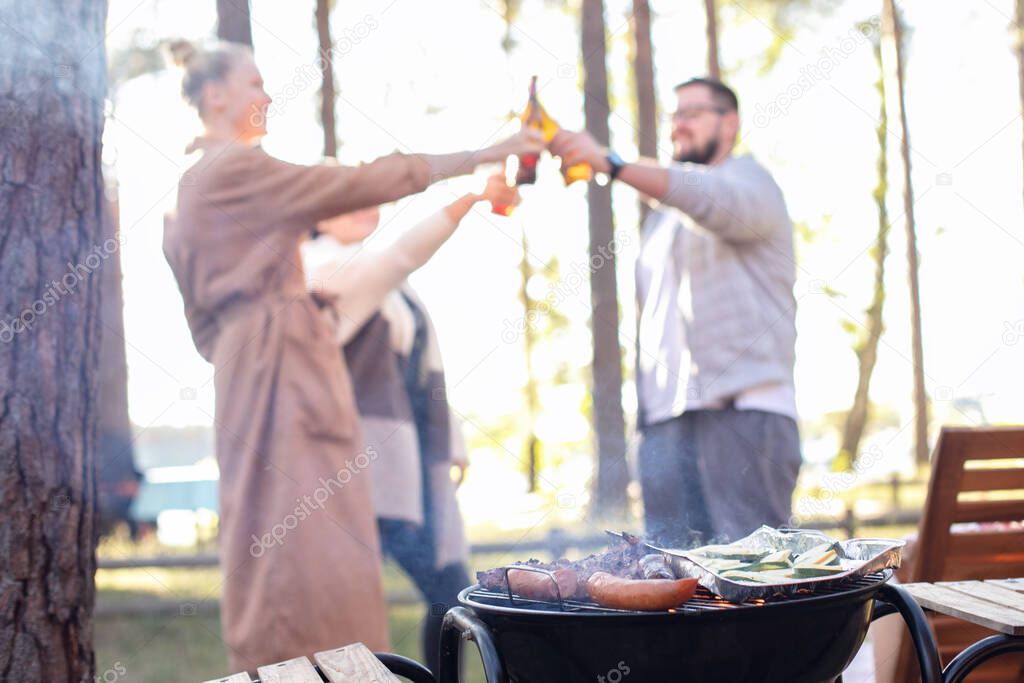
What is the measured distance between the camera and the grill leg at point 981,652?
6.39 feet

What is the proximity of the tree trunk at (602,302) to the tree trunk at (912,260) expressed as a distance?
6.61m

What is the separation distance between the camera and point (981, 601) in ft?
7.06

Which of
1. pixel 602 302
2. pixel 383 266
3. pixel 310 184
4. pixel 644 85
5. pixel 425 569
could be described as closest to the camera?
pixel 310 184

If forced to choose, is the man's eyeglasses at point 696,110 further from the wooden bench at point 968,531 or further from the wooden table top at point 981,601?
the wooden table top at point 981,601

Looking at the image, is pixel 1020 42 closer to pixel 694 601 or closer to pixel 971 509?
pixel 971 509

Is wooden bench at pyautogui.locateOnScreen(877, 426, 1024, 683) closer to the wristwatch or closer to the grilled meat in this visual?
the grilled meat

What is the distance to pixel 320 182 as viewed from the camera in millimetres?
3055

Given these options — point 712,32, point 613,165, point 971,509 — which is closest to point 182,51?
point 613,165

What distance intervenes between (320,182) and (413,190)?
275mm

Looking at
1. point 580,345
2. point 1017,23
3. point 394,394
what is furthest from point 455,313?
point 394,394

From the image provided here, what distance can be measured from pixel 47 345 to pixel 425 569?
1.86 m

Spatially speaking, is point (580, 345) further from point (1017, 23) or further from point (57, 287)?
point (57, 287)

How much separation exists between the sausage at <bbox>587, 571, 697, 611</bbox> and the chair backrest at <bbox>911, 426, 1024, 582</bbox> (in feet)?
3.83

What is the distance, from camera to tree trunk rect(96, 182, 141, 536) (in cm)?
1020
